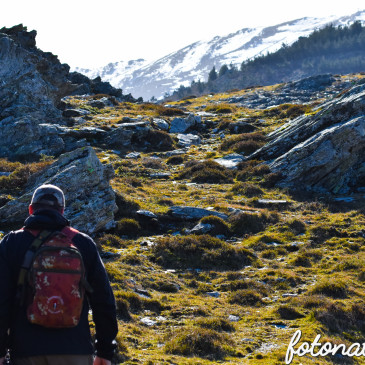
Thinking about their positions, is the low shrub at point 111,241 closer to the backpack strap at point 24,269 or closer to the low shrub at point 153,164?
the backpack strap at point 24,269

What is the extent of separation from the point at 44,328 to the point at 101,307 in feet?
2.07

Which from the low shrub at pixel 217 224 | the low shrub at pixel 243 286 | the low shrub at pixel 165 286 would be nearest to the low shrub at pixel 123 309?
the low shrub at pixel 165 286

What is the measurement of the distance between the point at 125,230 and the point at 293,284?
653cm

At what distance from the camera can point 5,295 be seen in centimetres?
388

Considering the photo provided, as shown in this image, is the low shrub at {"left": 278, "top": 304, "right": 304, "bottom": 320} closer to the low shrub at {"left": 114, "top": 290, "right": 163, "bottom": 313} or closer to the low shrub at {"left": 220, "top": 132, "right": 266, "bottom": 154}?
the low shrub at {"left": 114, "top": 290, "right": 163, "bottom": 313}

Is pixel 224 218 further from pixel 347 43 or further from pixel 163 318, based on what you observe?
pixel 347 43

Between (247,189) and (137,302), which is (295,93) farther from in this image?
(137,302)

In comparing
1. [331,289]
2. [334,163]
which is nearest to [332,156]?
[334,163]

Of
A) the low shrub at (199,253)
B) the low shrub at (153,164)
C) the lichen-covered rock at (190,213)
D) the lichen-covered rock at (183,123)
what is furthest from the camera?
the lichen-covered rock at (183,123)

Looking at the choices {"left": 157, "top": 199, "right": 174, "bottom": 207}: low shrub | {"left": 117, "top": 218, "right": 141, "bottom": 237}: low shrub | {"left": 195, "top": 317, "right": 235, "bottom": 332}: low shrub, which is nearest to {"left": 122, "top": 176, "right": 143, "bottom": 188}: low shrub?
{"left": 157, "top": 199, "right": 174, "bottom": 207}: low shrub

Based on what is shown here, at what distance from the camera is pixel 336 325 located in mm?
9125

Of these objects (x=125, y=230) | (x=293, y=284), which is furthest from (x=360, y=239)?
(x=125, y=230)

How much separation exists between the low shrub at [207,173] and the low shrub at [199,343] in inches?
624

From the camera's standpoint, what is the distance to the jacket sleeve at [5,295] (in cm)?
387
